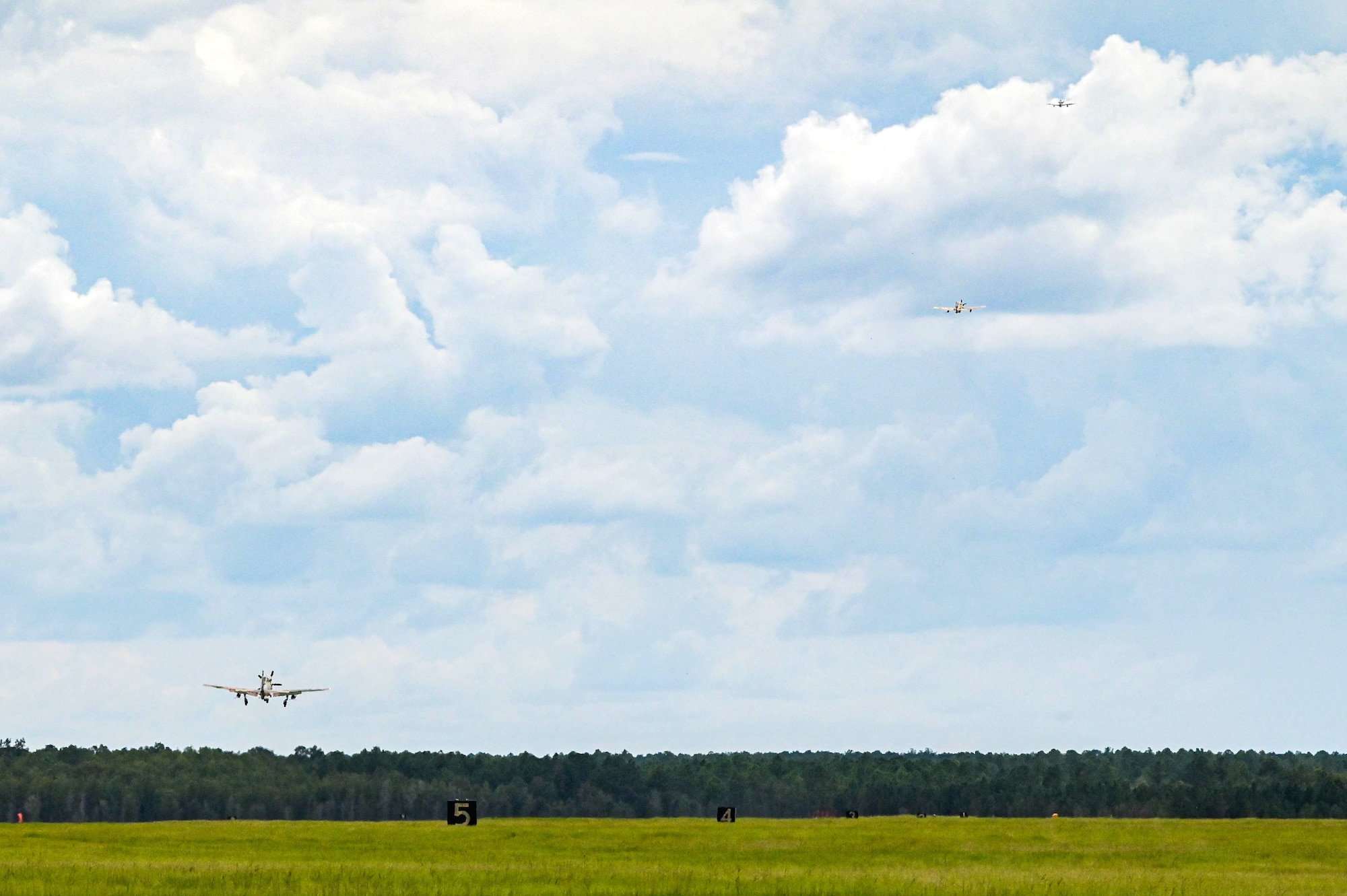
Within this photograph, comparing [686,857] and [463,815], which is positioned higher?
[463,815]

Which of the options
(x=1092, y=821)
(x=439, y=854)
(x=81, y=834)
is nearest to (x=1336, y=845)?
(x=1092, y=821)

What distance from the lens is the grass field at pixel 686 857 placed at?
70938mm

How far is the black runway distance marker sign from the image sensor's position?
122 m

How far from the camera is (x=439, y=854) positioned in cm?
9562

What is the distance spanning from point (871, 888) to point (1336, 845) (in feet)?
161

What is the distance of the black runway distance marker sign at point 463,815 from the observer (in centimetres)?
12238

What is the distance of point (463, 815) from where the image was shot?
4847 inches

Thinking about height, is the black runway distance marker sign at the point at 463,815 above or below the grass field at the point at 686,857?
above

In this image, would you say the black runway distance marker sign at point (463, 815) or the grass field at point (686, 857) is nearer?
the grass field at point (686, 857)

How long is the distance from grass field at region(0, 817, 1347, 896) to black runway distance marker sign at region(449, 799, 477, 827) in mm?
1625

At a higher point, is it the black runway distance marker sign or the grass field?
the black runway distance marker sign

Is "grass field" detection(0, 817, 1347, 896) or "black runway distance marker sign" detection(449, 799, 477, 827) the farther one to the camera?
"black runway distance marker sign" detection(449, 799, 477, 827)

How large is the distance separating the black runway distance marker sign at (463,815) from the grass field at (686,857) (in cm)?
163

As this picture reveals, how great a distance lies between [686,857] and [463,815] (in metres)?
30.8
